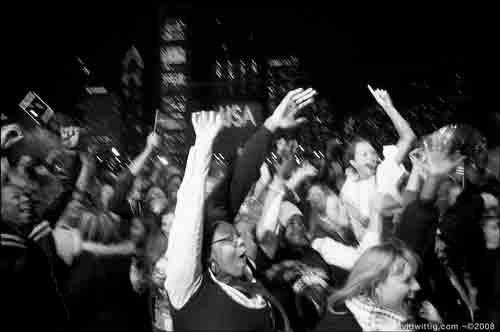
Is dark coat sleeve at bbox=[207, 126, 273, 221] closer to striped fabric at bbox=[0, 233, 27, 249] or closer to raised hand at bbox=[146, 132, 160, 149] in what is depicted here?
raised hand at bbox=[146, 132, 160, 149]

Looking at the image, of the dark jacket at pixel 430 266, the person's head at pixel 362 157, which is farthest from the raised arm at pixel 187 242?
the dark jacket at pixel 430 266

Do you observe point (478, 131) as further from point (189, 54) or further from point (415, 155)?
point (189, 54)

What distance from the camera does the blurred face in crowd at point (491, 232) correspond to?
143 inches

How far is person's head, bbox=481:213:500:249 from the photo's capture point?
143 inches

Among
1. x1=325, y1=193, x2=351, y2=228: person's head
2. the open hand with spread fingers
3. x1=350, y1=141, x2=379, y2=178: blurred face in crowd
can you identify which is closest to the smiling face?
x1=325, y1=193, x2=351, y2=228: person's head

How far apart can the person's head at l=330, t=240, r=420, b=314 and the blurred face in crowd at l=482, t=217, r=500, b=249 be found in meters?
0.90

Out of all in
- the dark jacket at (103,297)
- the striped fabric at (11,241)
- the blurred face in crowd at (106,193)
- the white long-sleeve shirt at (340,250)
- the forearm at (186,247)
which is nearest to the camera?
the forearm at (186,247)

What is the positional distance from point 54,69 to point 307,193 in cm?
168

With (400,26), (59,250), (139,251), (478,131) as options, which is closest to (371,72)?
(400,26)

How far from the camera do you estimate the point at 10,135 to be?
10.1ft

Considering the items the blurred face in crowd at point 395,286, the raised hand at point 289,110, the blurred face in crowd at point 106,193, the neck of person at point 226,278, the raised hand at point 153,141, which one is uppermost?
the raised hand at point 289,110

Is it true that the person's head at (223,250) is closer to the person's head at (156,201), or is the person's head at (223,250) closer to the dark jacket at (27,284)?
the person's head at (156,201)

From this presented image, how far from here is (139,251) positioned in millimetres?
3379

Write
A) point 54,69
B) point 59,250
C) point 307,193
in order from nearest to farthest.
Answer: point 59,250
point 54,69
point 307,193
